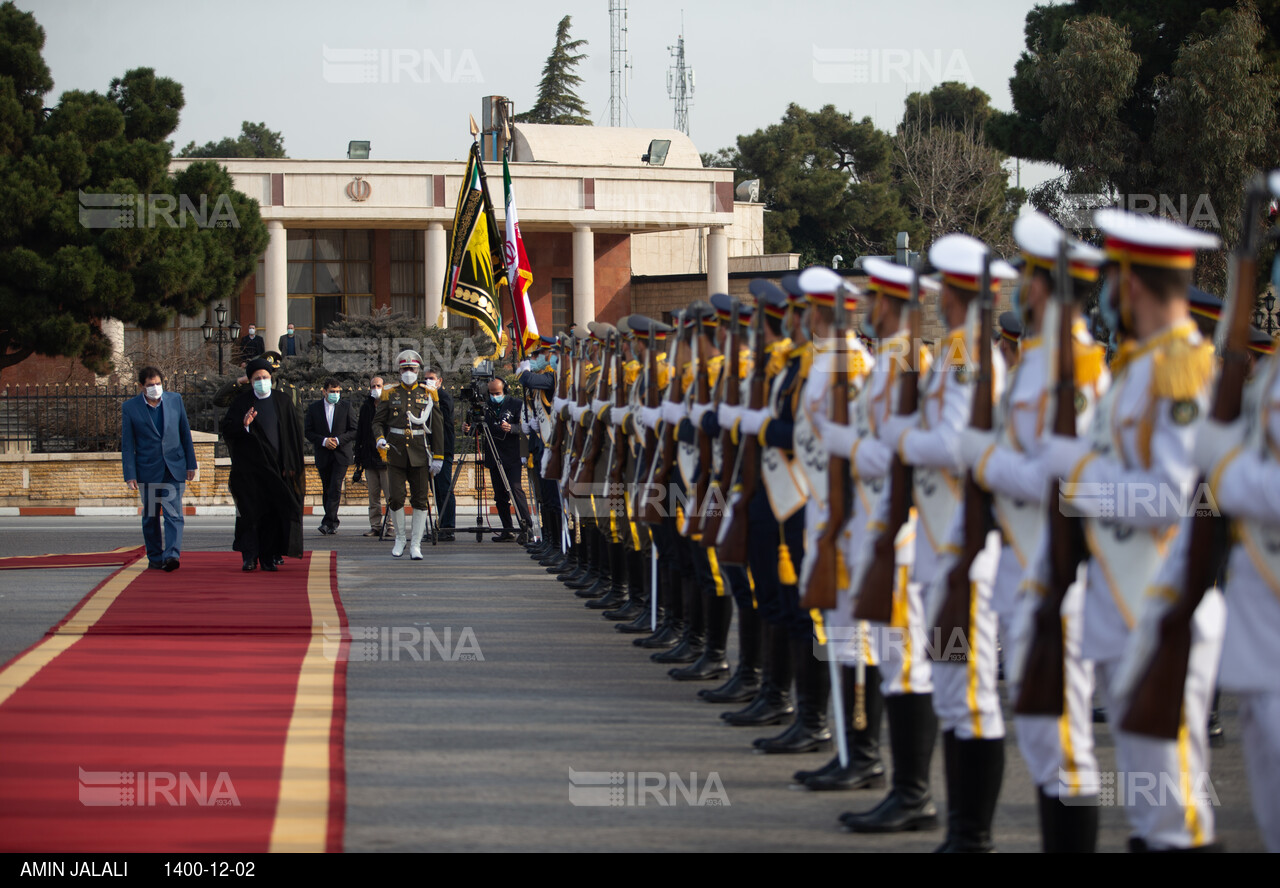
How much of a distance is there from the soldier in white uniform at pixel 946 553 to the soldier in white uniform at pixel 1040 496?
24 centimetres

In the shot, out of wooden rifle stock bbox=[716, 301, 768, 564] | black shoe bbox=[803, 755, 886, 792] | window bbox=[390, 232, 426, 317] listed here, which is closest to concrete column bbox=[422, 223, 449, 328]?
window bbox=[390, 232, 426, 317]

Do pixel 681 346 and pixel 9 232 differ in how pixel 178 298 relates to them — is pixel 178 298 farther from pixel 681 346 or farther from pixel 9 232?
pixel 681 346

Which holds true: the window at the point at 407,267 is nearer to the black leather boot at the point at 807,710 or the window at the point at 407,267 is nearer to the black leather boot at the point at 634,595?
the black leather boot at the point at 634,595

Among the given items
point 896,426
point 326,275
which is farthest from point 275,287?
point 896,426

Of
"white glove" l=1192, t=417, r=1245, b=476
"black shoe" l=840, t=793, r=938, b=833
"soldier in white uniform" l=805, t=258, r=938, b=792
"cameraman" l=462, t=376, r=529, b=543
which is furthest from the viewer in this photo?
"cameraman" l=462, t=376, r=529, b=543

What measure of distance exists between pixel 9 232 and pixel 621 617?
2041cm

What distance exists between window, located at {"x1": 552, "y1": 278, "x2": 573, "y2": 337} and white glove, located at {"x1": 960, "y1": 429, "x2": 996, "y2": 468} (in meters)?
44.9

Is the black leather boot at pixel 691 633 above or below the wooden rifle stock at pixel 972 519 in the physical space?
below

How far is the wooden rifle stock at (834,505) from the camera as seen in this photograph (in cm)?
577

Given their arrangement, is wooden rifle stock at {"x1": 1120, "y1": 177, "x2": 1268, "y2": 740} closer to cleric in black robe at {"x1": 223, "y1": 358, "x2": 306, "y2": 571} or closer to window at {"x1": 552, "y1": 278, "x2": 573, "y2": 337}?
cleric in black robe at {"x1": 223, "y1": 358, "x2": 306, "y2": 571}

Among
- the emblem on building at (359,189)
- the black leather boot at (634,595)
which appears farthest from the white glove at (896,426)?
the emblem on building at (359,189)

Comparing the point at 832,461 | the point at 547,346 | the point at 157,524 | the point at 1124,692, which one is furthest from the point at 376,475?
the point at 1124,692

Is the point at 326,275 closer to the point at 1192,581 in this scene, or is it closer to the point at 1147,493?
the point at 1147,493

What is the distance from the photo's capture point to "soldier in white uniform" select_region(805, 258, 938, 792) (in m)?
5.34
